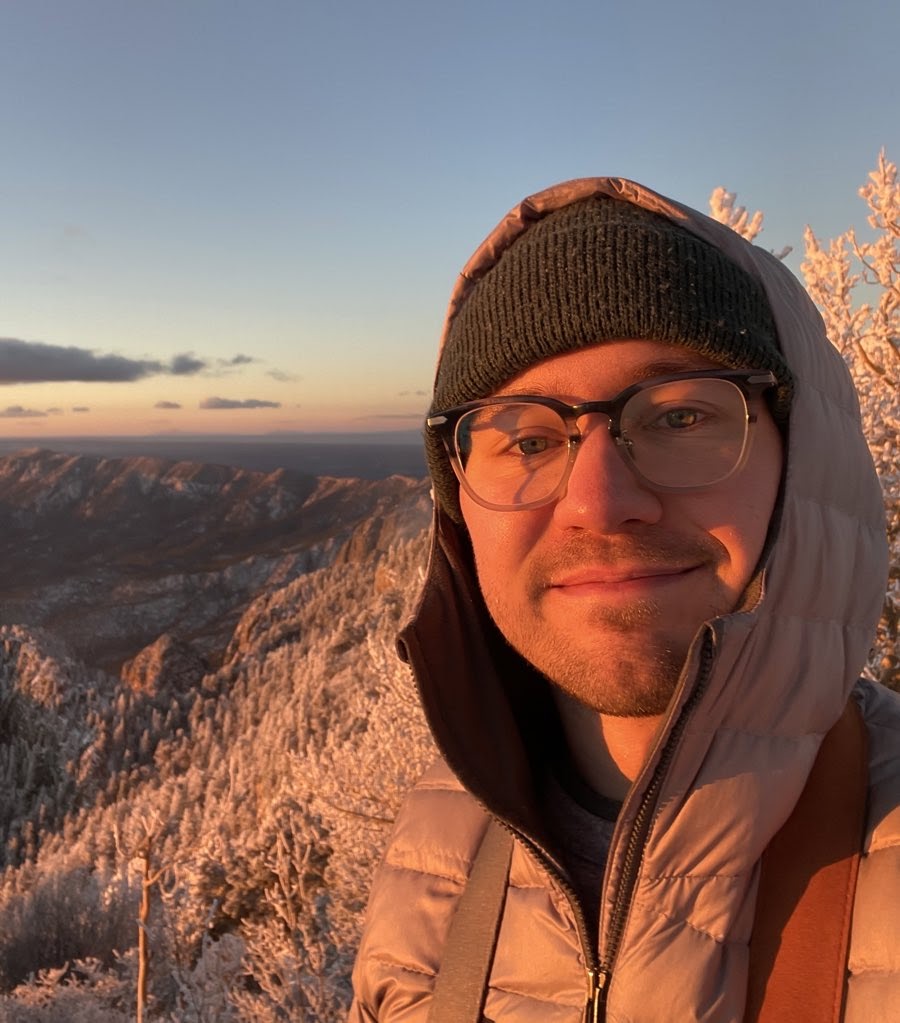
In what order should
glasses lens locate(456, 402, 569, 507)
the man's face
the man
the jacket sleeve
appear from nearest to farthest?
the man
the man's face
glasses lens locate(456, 402, 569, 507)
the jacket sleeve

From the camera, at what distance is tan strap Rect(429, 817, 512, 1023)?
1.46 metres

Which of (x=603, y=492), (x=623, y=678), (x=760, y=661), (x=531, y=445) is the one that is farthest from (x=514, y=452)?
(x=760, y=661)

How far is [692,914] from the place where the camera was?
1263 mm

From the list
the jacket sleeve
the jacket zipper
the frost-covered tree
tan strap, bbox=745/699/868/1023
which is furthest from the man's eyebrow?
the frost-covered tree

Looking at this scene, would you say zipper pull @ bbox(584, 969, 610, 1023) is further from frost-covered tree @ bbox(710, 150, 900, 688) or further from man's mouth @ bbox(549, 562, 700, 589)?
frost-covered tree @ bbox(710, 150, 900, 688)

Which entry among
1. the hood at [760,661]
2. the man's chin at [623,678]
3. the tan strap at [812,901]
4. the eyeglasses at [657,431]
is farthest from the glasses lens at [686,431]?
the tan strap at [812,901]

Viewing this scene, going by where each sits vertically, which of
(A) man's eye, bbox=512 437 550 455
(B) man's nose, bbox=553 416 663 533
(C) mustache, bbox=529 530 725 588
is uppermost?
(A) man's eye, bbox=512 437 550 455

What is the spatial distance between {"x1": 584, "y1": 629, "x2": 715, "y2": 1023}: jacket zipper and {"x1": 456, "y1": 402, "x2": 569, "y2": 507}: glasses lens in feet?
1.49

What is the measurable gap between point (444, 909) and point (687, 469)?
3.32 feet

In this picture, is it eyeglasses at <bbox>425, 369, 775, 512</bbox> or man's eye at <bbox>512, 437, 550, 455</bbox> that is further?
man's eye at <bbox>512, 437, 550, 455</bbox>

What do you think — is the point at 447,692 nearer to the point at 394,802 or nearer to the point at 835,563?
the point at 835,563

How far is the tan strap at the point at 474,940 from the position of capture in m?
1.46

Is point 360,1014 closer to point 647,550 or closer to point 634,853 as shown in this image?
point 634,853

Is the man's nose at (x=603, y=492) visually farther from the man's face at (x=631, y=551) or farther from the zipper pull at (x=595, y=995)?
the zipper pull at (x=595, y=995)
